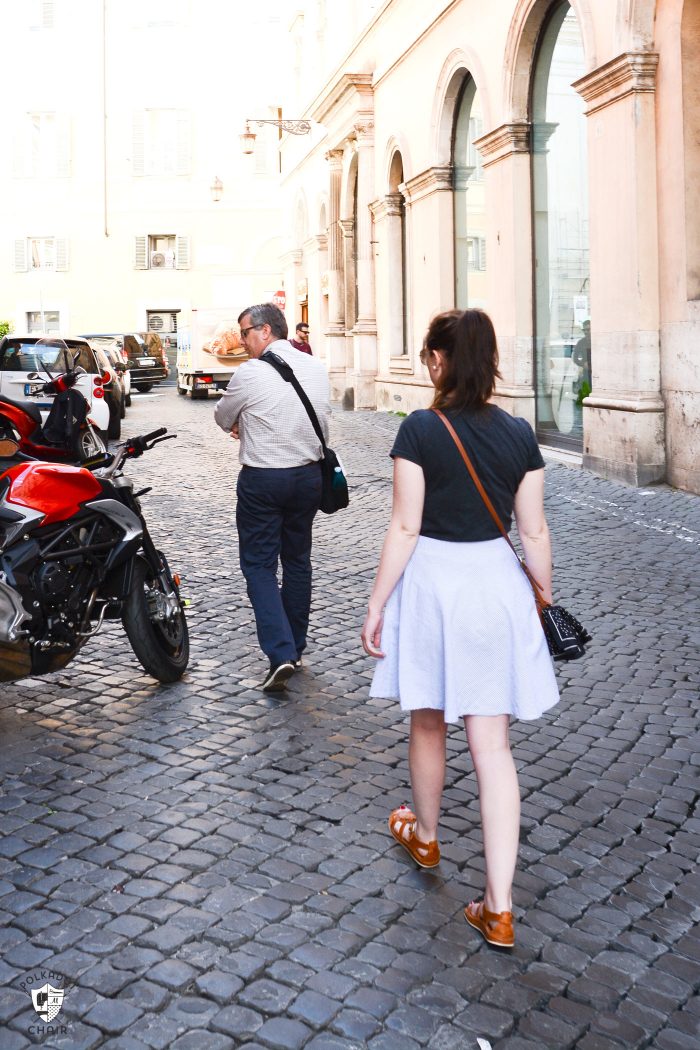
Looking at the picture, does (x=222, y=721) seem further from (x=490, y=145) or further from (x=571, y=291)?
(x=490, y=145)

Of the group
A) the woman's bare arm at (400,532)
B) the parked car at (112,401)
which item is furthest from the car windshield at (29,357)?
the woman's bare arm at (400,532)

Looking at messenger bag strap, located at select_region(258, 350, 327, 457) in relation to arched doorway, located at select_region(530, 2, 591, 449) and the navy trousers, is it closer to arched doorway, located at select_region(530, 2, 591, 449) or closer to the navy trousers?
the navy trousers

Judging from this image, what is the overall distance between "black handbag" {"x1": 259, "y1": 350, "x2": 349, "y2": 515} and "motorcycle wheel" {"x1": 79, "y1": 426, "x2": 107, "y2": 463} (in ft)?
2.69

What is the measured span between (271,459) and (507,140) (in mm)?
11418

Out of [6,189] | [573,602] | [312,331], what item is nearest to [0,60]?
[6,189]

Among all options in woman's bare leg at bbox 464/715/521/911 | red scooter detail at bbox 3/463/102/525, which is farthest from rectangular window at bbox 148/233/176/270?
woman's bare leg at bbox 464/715/521/911

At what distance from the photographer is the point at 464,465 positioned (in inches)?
139

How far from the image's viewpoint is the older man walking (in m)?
5.90

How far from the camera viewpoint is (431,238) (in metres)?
21.0

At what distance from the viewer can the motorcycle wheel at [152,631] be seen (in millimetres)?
5750

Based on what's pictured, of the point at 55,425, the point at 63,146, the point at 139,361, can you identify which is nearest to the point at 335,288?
the point at 139,361

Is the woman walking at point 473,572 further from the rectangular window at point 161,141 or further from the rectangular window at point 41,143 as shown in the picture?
the rectangular window at point 41,143

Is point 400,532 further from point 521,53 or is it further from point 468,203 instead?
point 468,203

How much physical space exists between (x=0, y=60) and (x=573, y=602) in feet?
144
